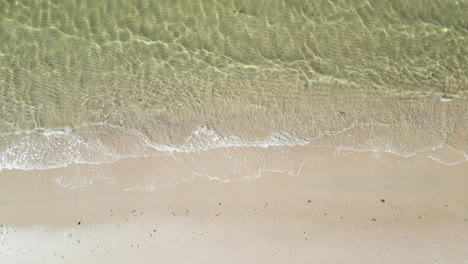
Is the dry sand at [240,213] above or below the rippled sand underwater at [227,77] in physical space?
below

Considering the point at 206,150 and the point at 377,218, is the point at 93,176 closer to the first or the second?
the point at 206,150

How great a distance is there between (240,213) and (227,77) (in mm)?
1987

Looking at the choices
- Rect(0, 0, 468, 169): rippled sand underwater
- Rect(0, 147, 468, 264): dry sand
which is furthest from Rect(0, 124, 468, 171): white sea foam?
Rect(0, 147, 468, 264): dry sand

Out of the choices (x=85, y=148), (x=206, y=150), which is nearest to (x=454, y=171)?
(x=206, y=150)

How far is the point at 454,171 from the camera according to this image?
15.4 feet

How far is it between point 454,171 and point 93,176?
4953 mm

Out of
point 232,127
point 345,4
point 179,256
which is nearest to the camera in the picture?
point 179,256

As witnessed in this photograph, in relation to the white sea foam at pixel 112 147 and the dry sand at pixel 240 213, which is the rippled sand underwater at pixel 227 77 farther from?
the dry sand at pixel 240 213

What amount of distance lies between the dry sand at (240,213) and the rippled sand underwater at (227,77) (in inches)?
12.1

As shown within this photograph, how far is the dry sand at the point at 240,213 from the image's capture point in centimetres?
459

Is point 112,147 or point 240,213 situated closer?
point 240,213

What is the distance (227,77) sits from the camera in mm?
5129

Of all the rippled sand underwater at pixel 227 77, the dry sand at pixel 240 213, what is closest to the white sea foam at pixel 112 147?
the rippled sand underwater at pixel 227 77

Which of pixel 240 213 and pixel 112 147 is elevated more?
pixel 112 147
